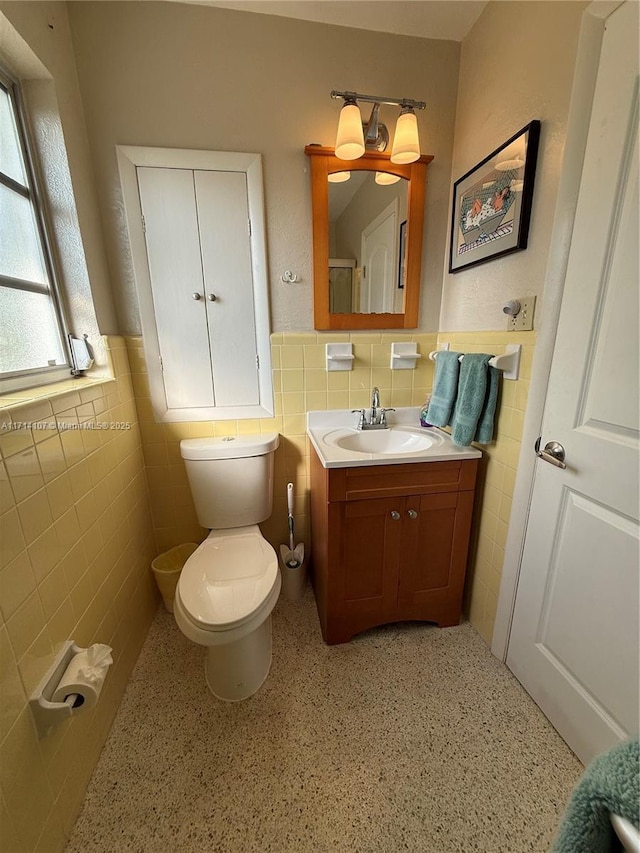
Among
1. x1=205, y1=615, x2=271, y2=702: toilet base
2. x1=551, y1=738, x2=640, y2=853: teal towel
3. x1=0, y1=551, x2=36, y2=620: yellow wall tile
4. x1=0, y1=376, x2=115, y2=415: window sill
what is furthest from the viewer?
x1=205, y1=615, x2=271, y2=702: toilet base

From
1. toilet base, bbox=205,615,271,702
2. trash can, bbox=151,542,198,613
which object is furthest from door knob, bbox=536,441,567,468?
trash can, bbox=151,542,198,613

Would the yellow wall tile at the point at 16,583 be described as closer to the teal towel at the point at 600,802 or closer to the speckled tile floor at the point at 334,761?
the speckled tile floor at the point at 334,761

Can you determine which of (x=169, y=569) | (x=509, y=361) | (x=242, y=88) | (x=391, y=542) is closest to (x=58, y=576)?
(x=169, y=569)

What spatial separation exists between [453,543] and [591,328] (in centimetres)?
91

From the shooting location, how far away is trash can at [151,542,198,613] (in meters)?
1.54

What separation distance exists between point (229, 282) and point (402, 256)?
0.78 m

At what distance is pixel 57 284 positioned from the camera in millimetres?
1238

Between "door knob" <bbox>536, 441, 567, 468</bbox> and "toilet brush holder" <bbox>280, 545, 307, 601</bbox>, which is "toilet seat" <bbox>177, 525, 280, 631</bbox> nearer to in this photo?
"toilet brush holder" <bbox>280, 545, 307, 601</bbox>

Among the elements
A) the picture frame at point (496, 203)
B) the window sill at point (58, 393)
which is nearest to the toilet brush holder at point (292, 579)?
the window sill at point (58, 393)

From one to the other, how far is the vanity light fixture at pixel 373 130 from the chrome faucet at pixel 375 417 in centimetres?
92

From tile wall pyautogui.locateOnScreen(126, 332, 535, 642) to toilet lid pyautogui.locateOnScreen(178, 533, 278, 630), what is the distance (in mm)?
327

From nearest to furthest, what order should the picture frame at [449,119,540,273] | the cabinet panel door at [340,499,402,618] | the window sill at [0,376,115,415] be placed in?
the window sill at [0,376,115,415] → the picture frame at [449,119,540,273] → the cabinet panel door at [340,499,402,618]

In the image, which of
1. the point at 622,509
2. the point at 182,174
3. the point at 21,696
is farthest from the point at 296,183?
the point at 21,696

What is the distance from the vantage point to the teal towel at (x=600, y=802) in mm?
361
